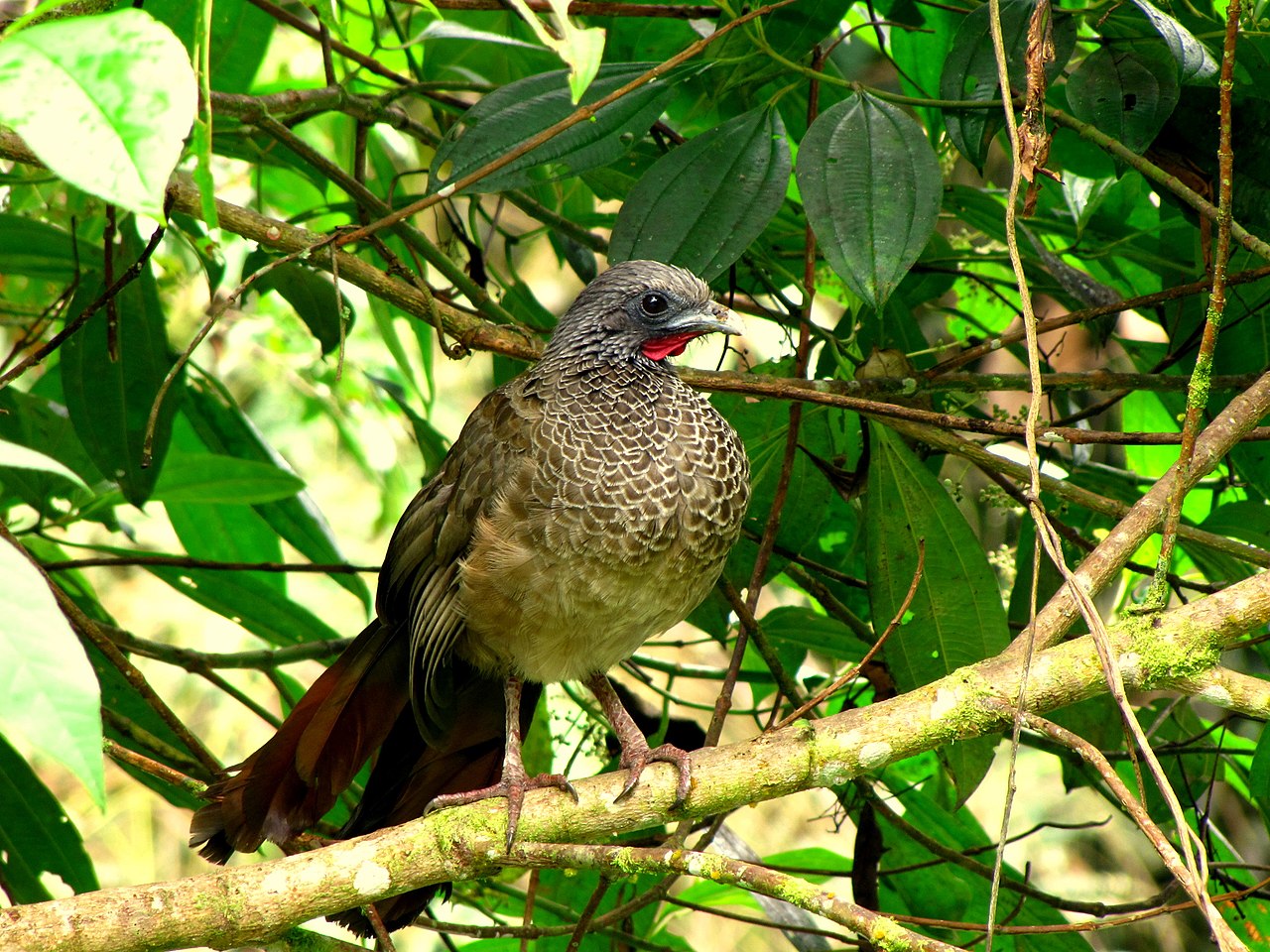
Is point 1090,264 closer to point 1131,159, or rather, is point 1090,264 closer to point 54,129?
point 1131,159

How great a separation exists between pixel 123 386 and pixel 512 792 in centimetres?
121

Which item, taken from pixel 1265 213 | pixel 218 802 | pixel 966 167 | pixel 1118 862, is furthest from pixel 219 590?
pixel 1118 862

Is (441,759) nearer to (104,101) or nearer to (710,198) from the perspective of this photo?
(710,198)

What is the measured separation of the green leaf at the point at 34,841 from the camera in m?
2.58

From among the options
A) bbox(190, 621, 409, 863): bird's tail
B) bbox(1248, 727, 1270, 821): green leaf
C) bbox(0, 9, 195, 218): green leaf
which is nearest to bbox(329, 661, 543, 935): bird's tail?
bbox(190, 621, 409, 863): bird's tail

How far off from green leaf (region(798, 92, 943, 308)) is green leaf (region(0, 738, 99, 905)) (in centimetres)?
198

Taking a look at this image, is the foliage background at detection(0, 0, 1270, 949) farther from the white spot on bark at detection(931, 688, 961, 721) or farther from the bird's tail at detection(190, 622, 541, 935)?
the bird's tail at detection(190, 622, 541, 935)

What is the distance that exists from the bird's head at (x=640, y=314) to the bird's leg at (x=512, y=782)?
0.71 meters

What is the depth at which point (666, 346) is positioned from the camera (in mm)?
2596

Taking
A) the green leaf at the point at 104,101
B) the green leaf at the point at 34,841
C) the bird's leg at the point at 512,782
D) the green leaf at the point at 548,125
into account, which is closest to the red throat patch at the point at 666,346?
the green leaf at the point at 548,125

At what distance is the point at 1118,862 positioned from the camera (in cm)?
611

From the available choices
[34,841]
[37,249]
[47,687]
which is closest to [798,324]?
[37,249]

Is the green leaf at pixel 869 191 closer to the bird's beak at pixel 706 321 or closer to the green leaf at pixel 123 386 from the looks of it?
the bird's beak at pixel 706 321

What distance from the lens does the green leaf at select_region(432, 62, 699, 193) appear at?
2.22m
